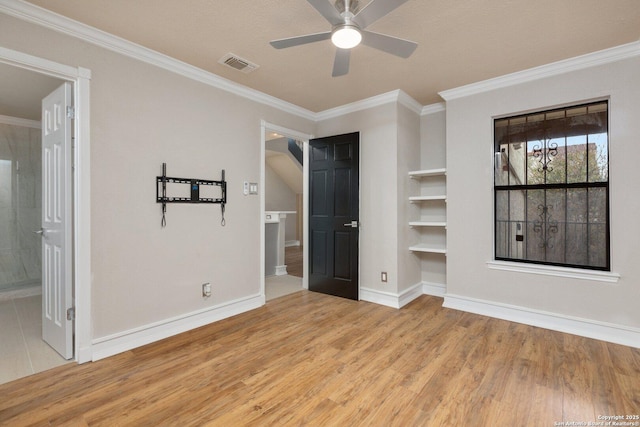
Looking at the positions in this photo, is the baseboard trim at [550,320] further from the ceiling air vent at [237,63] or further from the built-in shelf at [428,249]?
the ceiling air vent at [237,63]

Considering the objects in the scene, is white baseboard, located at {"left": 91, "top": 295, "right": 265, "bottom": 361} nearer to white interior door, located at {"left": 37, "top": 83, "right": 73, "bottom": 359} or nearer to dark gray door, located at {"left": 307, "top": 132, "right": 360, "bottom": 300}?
white interior door, located at {"left": 37, "top": 83, "right": 73, "bottom": 359}

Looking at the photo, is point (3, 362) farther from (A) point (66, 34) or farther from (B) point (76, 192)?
(A) point (66, 34)

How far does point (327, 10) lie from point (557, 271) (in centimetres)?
320

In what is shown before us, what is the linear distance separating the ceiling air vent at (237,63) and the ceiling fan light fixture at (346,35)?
128cm

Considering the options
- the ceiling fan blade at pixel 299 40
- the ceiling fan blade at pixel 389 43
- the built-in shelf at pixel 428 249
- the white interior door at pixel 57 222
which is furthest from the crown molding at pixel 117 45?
the built-in shelf at pixel 428 249

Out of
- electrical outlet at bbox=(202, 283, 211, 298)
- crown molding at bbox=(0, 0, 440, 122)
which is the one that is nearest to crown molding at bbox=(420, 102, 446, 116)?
crown molding at bbox=(0, 0, 440, 122)

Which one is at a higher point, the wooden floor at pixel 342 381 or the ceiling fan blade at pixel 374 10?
the ceiling fan blade at pixel 374 10

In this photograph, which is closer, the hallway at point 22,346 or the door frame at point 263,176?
the hallway at point 22,346

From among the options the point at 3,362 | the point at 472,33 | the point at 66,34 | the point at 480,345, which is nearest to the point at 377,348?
the point at 480,345

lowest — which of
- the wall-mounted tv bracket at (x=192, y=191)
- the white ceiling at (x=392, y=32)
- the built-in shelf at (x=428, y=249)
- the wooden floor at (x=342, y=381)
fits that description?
the wooden floor at (x=342, y=381)

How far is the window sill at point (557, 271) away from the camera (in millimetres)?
2805

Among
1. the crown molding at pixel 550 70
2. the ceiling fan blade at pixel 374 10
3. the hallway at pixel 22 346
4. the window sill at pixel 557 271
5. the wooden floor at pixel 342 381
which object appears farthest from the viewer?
the window sill at pixel 557 271

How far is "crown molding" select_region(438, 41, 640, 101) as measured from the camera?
8.82 feet

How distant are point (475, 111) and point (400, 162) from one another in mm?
1010
